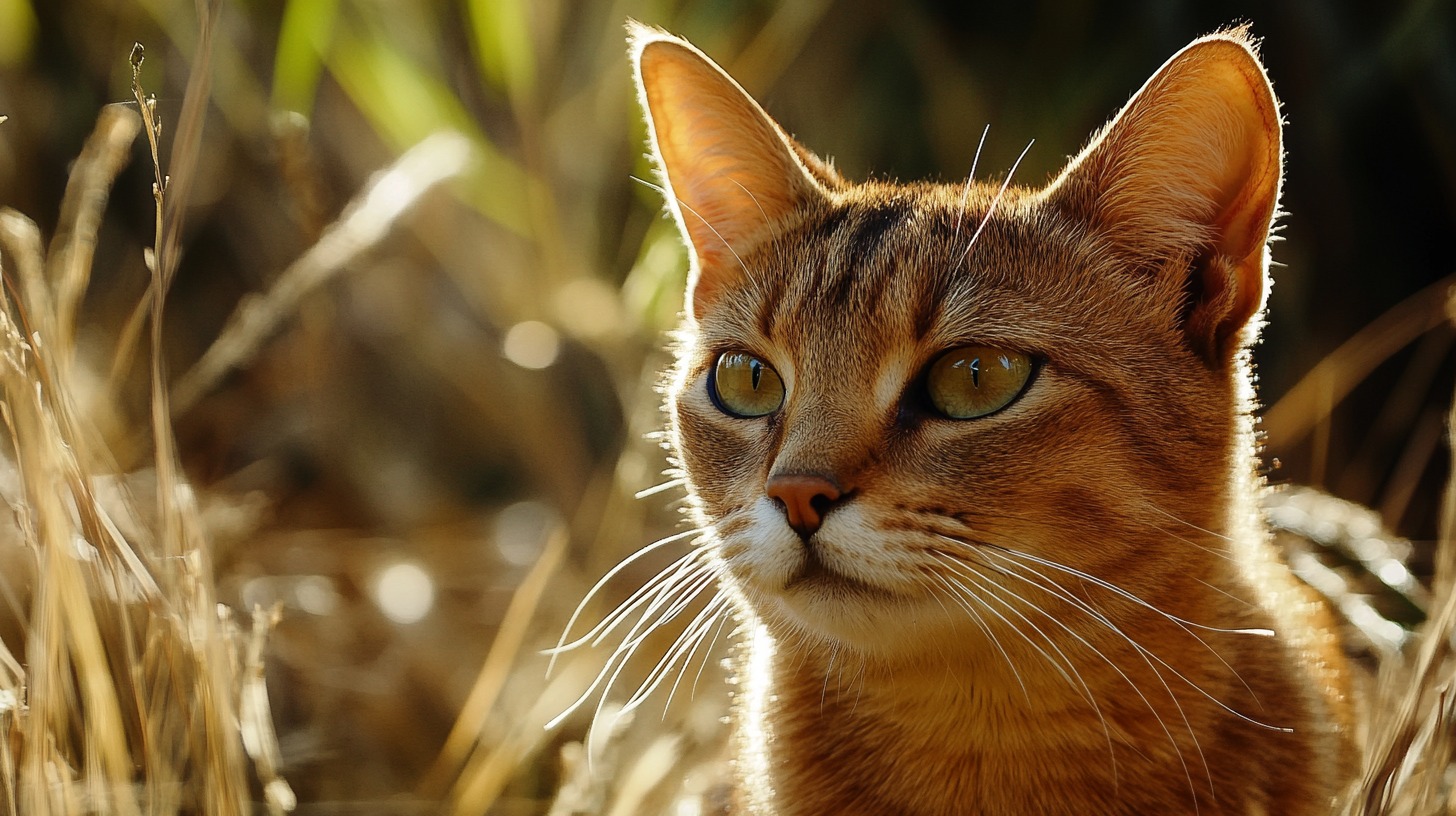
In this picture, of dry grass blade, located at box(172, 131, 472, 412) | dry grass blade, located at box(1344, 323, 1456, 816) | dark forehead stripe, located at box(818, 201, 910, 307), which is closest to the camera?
dry grass blade, located at box(1344, 323, 1456, 816)

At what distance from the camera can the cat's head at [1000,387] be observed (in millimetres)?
1331

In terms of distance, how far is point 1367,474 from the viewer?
2.69 m

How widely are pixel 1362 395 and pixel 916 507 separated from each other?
1824 millimetres

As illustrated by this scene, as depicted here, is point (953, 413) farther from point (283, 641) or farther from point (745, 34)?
point (283, 641)

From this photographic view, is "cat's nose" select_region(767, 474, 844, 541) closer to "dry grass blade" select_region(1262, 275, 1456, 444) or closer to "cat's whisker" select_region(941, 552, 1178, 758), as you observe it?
"cat's whisker" select_region(941, 552, 1178, 758)

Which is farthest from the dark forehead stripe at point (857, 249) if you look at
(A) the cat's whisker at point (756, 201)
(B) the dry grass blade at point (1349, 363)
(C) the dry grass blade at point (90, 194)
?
(B) the dry grass blade at point (1349, 363)

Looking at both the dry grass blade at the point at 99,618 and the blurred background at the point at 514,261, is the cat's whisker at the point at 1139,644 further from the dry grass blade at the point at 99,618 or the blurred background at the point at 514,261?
the blurred background at the point at 514,261

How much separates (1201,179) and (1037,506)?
1.38ft

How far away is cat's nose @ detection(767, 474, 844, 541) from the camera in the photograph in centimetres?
130

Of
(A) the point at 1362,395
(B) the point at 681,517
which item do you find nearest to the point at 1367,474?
(A) the point at 1362,395

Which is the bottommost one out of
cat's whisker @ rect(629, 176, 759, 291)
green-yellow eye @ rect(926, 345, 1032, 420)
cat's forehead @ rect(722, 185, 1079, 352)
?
green-yellow eye @ rect(926, 345, 1032, 420)

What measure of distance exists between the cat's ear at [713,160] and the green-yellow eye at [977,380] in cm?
38

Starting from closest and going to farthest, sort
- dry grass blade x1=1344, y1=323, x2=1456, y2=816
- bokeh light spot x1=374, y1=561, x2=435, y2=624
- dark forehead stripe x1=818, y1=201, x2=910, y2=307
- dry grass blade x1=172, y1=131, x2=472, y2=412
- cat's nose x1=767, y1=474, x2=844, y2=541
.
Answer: dry grass blade x1=1344, y1=323, x2=1456, y2=816
cat's nose x1=767, y1=474, x2=844, y2=541
dark forehead stripe x1=818, y1=201, x2=910, y2=307
dry grass blade x1=172, y1=131, x2=472, y2=412
bokeh light spot x1=374, y1=561, x2=435, y2=624

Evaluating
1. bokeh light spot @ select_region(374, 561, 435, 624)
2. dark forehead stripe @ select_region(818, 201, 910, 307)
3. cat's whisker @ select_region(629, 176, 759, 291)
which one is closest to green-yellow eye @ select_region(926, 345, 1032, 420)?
dark forehead stripe @ select_region(818, 201, 910, 307)
